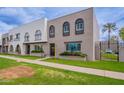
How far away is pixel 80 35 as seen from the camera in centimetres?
2188

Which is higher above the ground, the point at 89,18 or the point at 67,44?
the point at 89,18

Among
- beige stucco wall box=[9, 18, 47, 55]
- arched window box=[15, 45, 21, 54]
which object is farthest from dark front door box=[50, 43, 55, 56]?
arched window box=[15, 45, 21, 54]

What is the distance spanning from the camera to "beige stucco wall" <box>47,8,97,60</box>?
2042 centimetres

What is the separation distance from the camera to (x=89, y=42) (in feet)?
67.5

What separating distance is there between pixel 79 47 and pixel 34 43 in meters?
12.2

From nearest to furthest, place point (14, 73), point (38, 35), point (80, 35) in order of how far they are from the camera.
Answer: point (14, 73)
point (80, 35)
point (38, 35)

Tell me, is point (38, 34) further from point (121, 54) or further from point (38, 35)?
point (121, 54)

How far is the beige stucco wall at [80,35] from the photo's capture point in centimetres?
2042

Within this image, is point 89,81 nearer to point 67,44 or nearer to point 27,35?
point 67,44

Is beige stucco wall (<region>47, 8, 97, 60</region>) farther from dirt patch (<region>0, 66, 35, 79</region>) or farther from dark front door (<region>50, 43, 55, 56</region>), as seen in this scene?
dirt patch (<region>0, 66, 35, 79</region>)

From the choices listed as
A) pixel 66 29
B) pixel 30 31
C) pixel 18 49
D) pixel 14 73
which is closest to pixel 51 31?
pixel 66 29

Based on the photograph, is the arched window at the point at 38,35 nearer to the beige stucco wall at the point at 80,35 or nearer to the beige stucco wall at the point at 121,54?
the beige stucco wall at the point at 80,35
